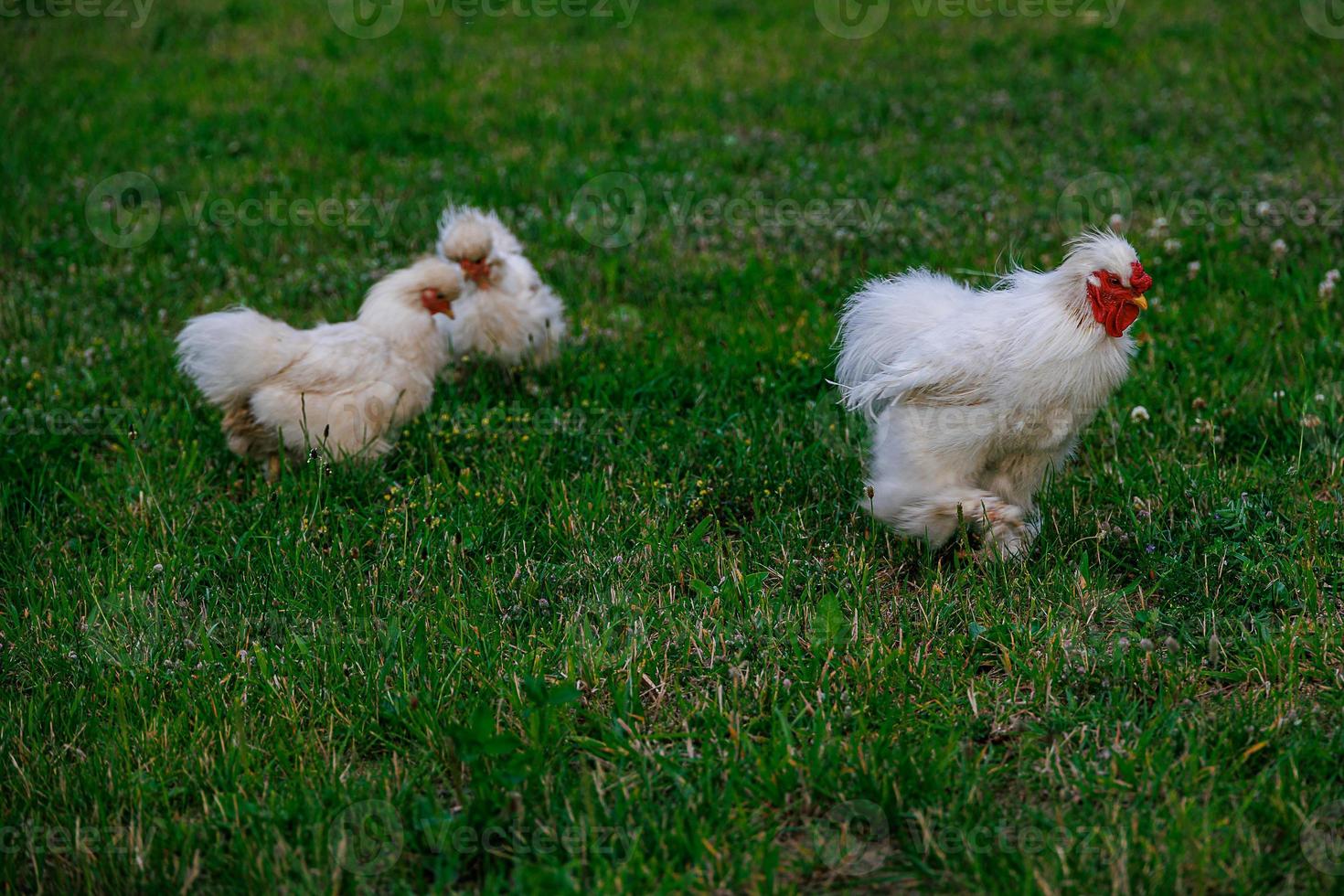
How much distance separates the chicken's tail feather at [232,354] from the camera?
5.00m

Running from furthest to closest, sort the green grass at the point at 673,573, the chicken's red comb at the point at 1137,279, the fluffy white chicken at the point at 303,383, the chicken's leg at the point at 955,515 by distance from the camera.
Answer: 1. the fluffy white chicken at the point at 303,383
2. the chicken's leg at the point at 955,515
3. the chicken's red comb at the point at 1137,279
4. the green grass at the point at 673,573

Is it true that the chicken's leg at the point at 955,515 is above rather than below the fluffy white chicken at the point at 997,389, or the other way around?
below

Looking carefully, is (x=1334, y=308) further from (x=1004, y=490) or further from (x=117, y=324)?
(x=117, y=324)

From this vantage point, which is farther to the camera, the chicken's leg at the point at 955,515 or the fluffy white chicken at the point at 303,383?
the fluffy white chicken at the point at 303,383

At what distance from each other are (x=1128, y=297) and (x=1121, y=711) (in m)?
1.41

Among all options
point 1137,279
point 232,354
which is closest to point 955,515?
point 1137,279

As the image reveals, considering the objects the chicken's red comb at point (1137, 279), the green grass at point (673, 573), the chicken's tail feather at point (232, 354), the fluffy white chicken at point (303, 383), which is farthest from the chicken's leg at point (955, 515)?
the chicken's tail feather at point (232, 354)

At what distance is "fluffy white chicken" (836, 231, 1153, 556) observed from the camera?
3.81 metres

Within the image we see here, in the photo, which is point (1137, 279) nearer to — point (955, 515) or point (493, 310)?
point (955, 515)

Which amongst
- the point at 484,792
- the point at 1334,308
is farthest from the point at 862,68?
the point at 484,792

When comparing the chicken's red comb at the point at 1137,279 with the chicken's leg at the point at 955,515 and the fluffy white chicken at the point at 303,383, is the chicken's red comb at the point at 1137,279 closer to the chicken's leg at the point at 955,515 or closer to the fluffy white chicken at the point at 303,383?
the chicken's leg at the point at 955,515

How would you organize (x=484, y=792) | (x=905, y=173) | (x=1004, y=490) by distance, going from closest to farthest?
(x=484, y=792) < (x=1004, y=490) < (x=905, y=173)

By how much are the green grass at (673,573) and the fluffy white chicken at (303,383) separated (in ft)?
0.58

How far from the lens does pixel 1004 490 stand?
414 cm
